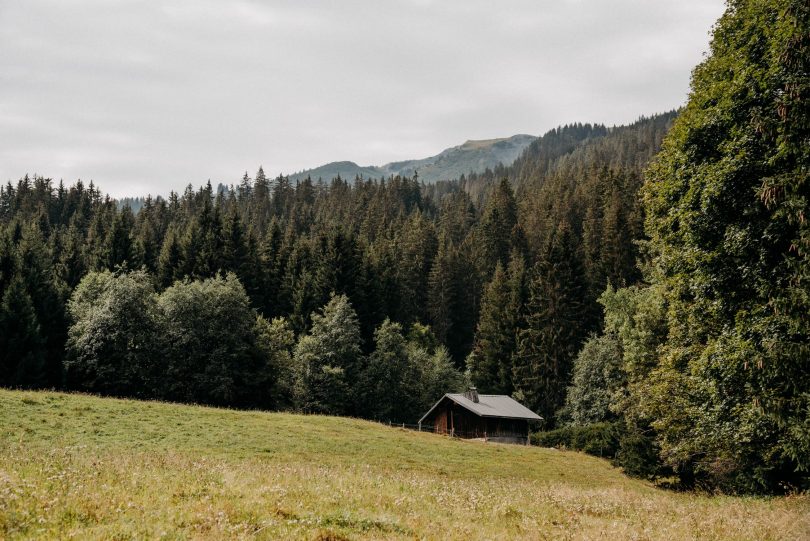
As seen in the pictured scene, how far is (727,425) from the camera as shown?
23.3 meters

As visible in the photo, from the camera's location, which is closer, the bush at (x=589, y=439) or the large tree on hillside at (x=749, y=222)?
the large tree on hillside at (x=749, y=222)

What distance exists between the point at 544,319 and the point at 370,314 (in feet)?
84.0

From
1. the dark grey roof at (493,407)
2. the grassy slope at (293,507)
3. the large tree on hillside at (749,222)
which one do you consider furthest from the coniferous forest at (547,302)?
the grassy slope at (293,507)

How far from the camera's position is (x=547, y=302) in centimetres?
8594

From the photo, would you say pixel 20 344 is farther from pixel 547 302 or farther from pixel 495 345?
pixel 547 302

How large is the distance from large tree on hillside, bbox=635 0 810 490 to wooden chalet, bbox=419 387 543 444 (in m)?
42.1

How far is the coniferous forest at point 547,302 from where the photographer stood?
19.7m

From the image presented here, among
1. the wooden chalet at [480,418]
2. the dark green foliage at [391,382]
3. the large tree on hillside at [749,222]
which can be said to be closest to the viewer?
the large tree on hillside at [749,222]

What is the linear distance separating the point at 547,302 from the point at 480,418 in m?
25.6

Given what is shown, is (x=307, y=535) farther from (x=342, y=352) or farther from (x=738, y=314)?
(x=342, y=352)

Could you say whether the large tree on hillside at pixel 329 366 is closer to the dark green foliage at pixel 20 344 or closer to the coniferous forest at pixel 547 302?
the coniferous forest at pixel 547 302

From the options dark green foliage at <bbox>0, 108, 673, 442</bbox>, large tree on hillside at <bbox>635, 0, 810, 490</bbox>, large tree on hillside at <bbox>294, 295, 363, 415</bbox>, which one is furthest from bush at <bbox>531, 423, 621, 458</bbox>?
A: large tree on hillside at <bbox>635, 0, 810, 490</bbox>

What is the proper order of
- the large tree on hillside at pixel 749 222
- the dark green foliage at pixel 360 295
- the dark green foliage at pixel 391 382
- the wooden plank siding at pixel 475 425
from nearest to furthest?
the large tree on hillside at pixel 749 222, the dark green foliage at pixel 360 295, the wooden plank siding at pixel 475 425, the dark green foliage at pixel 391 382

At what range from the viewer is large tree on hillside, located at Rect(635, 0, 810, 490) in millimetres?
18375
